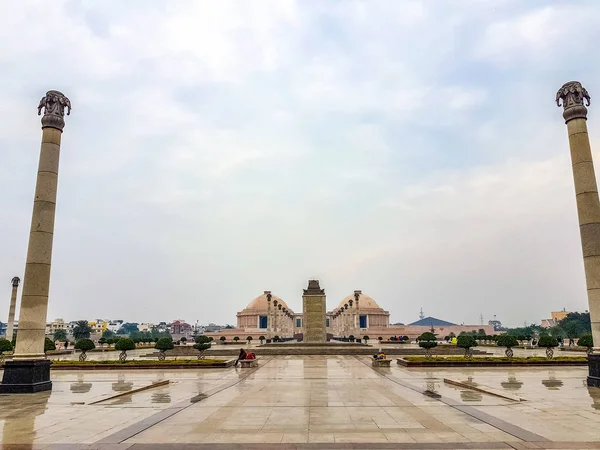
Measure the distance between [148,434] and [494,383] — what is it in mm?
13422

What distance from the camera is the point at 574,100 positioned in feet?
60.4

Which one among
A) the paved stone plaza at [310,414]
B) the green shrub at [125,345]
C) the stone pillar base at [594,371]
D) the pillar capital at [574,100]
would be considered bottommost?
the paved stone plaza at [310,414]

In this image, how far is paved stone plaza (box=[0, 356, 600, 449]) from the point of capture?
892cm

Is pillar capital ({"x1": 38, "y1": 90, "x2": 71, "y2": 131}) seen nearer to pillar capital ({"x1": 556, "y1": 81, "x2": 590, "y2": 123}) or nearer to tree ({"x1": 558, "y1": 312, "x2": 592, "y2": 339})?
pillar capital ({"x1": 556, "y1": 81, "x2": 590, "y2": 123})

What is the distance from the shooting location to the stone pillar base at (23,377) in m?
15.9

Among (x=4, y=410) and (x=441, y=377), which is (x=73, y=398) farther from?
(x=441, y=377)

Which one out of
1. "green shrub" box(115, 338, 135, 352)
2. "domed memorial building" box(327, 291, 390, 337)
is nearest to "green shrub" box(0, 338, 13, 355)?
"green shrub" box(115, 338, 135, 352)

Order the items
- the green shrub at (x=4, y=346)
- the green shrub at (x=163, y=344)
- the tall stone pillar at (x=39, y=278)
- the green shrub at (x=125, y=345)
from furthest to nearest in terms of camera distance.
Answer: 1. the green shrub at (x=163, y=344)
2. the green shrub at (x=125, y=345)
3. the green shrub at (x=4, y=346)
4. the tall stone pillar at (x=39, y=278)

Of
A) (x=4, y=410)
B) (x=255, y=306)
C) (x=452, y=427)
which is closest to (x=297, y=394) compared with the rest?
(x=452, y=427)

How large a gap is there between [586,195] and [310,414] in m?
13.8

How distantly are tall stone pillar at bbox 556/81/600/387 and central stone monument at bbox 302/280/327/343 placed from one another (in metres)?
30.8

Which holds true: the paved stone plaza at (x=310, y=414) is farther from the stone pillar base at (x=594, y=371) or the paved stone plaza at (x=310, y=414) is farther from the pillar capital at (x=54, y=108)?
the pillar capital at (x=54, y=108)

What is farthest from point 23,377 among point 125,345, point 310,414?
point 125,345

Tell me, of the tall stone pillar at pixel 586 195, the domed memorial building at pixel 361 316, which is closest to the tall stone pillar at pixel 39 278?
the tall stone pillar at pixel 586 195
